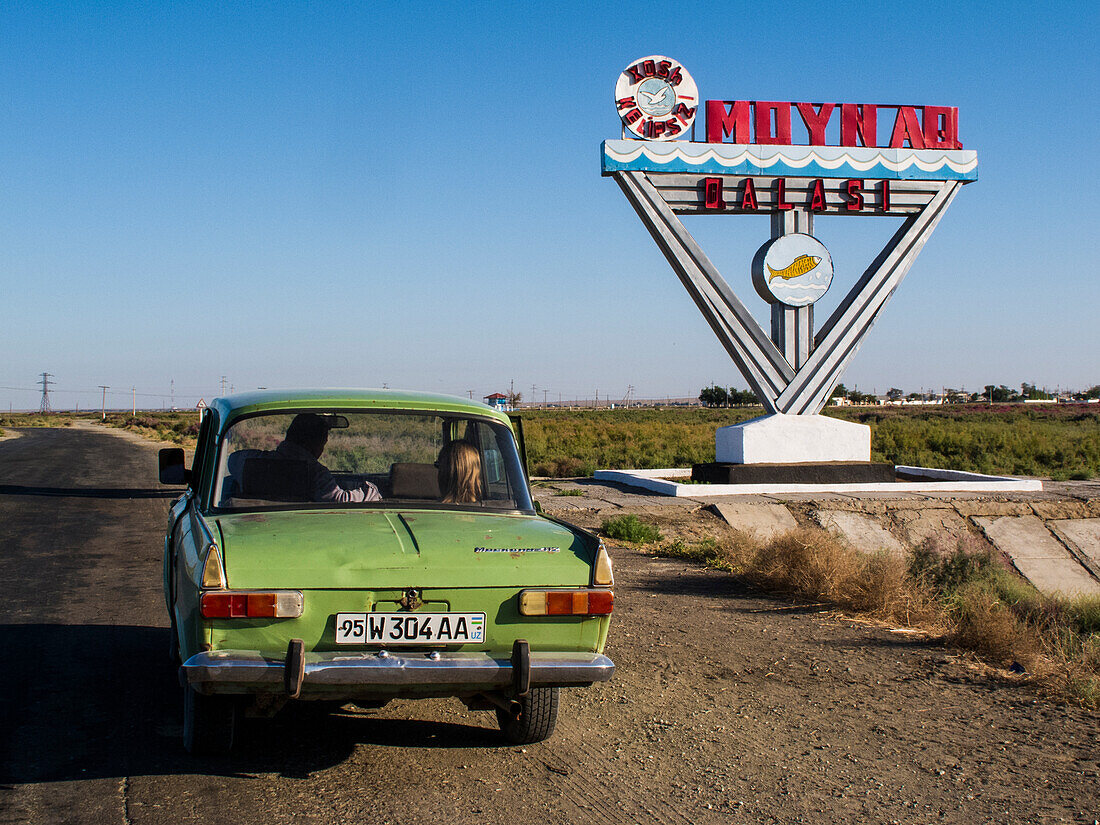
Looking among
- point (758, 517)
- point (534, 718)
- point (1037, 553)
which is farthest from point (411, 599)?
point (1037, 553)

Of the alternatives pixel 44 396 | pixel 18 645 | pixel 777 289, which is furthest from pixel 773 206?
pixel 44 396

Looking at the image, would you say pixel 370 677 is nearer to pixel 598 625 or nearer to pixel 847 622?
pixel 598 625

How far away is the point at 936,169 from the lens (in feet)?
61.9

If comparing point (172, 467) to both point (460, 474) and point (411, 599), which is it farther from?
point (411, 599)

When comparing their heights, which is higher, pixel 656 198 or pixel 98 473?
pixel 656 198

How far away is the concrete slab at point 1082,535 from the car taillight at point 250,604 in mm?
14457

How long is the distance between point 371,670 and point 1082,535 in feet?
49.2

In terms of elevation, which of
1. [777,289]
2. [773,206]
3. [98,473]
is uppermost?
[773,206]

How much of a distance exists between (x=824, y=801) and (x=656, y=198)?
1513 cm

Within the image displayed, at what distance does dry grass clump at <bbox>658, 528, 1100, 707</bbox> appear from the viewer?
5.85 m

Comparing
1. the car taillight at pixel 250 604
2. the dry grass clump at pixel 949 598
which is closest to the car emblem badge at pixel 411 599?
the car taillight at pixel 250 604

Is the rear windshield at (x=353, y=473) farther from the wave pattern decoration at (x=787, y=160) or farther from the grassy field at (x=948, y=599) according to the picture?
the wave pattern decoration at (x=787, y=160)

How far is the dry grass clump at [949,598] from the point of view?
5.85m

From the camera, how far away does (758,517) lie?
14453 mm
